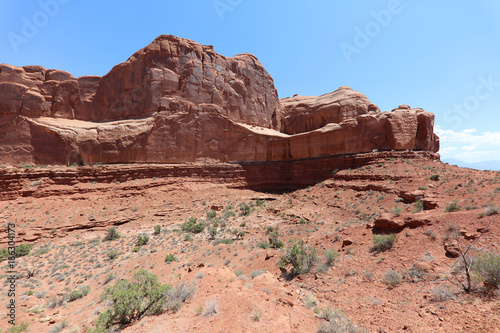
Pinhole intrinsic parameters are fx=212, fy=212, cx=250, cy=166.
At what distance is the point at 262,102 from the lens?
35531mm

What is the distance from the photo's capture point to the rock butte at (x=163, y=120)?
74.4ft

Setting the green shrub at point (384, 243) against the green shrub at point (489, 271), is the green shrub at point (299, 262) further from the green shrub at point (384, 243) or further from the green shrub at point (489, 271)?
the green shrub at point (489, 271)

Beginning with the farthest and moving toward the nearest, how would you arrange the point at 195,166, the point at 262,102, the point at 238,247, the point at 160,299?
the point at 262,102 → the point at 195,166 → the point at 238,247 → the point at 160,299

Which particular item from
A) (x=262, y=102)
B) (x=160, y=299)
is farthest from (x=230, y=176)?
(x=160, y=299)

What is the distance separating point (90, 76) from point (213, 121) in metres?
17.0

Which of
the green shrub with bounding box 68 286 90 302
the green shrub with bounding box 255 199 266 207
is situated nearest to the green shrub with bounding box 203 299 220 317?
the green shrub with bounding box 68 286 90 302

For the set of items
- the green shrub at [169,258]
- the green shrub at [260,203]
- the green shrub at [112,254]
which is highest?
the green shrub at [260,203]

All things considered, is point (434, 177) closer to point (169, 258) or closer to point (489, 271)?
point (489, 271)

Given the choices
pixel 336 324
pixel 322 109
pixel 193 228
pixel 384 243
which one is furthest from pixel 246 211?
pixel 322 109

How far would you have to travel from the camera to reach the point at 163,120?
85.0 feet

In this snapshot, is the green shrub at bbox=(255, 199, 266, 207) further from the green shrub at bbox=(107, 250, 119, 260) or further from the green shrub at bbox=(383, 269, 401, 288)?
the green shrub at bbox=(383, 269, 401, 288)

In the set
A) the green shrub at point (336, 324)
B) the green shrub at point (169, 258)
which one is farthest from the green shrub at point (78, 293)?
the green shrub at point (336, 324)

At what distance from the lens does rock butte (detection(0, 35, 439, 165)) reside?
22.7 metres

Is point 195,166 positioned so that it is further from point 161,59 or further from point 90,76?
point 90,76
